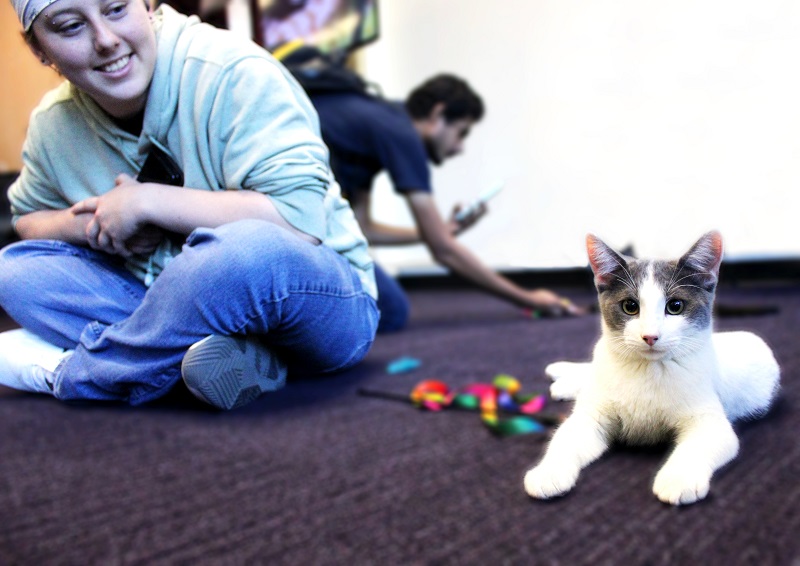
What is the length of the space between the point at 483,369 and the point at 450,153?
1.31 meters

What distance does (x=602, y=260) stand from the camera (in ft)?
1.40

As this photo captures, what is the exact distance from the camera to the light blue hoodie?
60cm

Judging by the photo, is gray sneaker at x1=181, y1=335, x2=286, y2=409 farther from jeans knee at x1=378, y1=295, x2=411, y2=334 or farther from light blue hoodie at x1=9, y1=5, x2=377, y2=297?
jeans knee at x1=378, y1=295, x2=411, y2=334

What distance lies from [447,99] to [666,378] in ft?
6.40

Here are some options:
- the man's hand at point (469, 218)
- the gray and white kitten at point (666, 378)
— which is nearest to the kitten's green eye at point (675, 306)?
the gray and white kitten at point (666, 378)

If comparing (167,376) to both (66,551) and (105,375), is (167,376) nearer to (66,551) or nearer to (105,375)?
(105,375)

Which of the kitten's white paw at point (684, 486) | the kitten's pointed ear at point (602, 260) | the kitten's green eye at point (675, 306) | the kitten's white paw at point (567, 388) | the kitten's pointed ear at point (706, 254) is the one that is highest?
the kitten's pointed ear at point (706, 254)

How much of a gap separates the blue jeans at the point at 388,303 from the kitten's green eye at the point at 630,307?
1.73ft

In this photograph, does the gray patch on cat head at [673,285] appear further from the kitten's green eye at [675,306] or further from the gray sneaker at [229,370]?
the gray sneaker at [229,370]

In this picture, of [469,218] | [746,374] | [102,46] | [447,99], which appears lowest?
[469,218]

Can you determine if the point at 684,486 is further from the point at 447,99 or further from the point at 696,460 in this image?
the point at 447,99

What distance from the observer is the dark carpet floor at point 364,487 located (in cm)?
51

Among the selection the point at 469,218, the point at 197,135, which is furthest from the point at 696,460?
the point at 469,218

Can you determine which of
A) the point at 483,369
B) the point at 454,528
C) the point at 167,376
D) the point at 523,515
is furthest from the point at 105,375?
the point at 483,369
